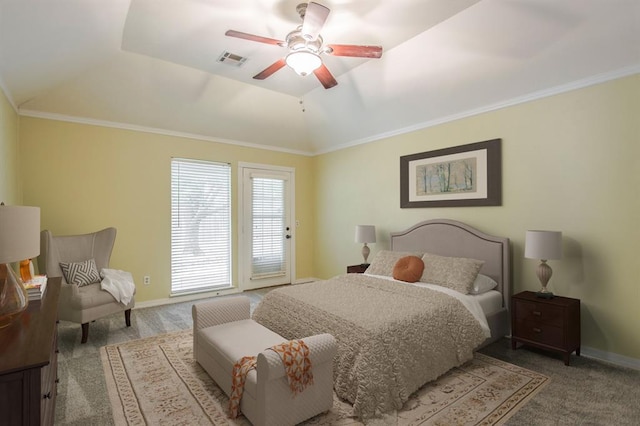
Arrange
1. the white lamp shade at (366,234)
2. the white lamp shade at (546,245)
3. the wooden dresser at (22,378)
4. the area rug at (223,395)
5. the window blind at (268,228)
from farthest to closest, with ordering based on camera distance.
→ the window blind at (268,228) < the white lamp shade at (366,234) < the white lamp shade at (546,245) < the area rug at (223,395) < the wooden dresser at (22,378)

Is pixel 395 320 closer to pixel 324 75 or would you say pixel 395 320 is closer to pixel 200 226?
pixel 324 75

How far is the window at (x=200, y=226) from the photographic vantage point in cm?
491

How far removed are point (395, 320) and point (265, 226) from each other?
3.76 metres

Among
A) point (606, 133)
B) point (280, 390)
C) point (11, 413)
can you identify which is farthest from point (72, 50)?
point (606, 133)

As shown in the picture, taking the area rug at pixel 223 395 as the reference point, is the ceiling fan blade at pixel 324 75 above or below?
above

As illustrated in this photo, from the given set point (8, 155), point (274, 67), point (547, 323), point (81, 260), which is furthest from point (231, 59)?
point (547, 323)

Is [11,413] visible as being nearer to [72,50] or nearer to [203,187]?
[72,50]

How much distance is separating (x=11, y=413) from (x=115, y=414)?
121cm

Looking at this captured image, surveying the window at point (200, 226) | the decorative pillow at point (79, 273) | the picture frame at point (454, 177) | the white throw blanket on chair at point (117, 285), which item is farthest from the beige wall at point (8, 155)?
the picture frame at point (454, 177)

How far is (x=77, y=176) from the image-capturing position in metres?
4.18

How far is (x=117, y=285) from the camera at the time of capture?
3.57 metres

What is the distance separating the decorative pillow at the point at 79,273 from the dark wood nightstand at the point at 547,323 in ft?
14.5

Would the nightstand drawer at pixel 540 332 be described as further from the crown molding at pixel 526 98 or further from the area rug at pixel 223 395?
the crown molding at pixel 526 98

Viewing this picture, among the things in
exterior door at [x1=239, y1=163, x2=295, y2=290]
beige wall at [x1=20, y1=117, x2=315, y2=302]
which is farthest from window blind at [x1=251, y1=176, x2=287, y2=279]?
beige wall at [x1=20, y1=117, x2=315, y2=302]
